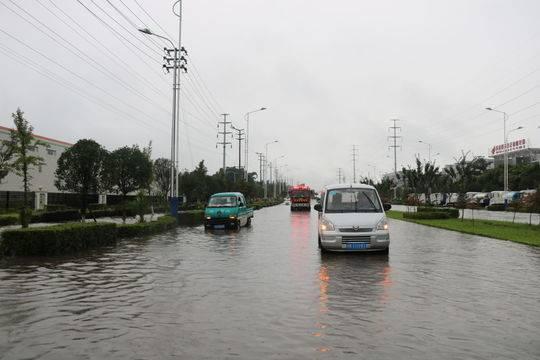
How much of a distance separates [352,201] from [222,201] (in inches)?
522

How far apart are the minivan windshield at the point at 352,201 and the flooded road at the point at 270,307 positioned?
1802mm

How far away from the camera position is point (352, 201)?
15773 millimetres

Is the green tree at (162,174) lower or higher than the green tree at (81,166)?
higher

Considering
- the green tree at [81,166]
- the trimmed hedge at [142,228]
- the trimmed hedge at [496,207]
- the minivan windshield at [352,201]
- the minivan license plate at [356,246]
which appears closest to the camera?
the minivan license plate at [356,246]

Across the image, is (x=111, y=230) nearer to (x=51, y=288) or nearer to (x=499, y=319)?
(x=51, y=288)

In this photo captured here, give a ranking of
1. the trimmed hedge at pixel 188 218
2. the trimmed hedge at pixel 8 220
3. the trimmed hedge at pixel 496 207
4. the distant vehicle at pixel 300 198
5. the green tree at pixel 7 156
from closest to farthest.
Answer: the green tree at pixel 7 156, the trimmed hedge at pixel 8 220, the trimmed hedge at pixel 188 218, the trimmed hedge at pixel 496 207, the distant vehicle at pixel 300 198

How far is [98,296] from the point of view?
8.58m

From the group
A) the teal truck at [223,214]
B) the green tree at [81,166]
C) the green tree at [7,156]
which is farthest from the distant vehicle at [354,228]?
the green tree at [81,166]

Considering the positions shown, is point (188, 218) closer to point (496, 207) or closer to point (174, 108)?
point (174, 108)

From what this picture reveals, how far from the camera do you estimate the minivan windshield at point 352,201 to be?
51.0 feet

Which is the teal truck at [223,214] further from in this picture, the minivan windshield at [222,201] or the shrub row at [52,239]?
the shrub row at [52,239]

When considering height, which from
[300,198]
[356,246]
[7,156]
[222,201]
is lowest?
[356,246]

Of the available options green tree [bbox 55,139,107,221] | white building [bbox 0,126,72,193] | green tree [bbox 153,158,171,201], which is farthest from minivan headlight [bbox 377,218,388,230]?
green tree [bbox 153,158,171,201]

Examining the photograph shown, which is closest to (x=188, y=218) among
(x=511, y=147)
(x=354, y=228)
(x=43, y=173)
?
(x=354, y=228)
